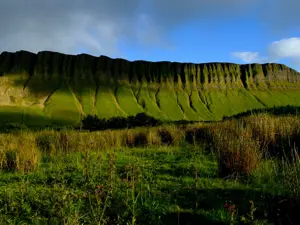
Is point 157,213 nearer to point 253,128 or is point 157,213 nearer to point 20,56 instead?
point 253,128

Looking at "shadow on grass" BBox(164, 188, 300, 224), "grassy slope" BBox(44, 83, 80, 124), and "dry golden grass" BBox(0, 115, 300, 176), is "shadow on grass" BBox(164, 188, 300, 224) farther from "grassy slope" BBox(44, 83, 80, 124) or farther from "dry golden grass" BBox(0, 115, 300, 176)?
"grassy slope" BBox(44, 83, 80, 124)

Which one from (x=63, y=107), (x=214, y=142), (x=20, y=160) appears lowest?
(x=20, y=160)

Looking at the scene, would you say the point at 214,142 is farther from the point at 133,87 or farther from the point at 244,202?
the point at 133,87

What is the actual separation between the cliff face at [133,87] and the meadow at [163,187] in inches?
4762

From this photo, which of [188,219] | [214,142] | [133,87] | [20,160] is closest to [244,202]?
[188,219]

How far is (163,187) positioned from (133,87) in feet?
556

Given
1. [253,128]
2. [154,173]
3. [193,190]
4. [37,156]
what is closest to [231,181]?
[193,190]

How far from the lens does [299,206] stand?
5379mm

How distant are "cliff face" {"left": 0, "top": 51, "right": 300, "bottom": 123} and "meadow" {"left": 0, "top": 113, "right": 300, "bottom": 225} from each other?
4762 inches

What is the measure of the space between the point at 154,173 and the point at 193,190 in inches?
70.8

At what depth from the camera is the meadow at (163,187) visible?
5234 mm

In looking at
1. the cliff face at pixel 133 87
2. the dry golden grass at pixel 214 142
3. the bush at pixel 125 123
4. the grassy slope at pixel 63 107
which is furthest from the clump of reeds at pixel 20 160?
the cliff face at pixel 133 87

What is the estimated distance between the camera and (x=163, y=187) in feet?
23.0

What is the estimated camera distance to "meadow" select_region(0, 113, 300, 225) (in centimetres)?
523
